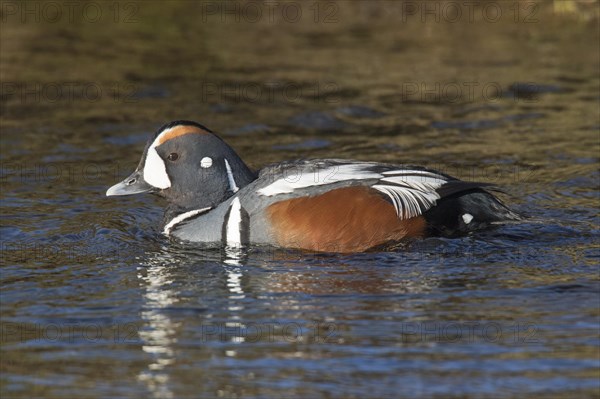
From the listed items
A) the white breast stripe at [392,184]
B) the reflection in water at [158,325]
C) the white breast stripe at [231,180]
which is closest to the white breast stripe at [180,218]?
the white breast stripe at [231,180]

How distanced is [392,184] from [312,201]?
0.66 m

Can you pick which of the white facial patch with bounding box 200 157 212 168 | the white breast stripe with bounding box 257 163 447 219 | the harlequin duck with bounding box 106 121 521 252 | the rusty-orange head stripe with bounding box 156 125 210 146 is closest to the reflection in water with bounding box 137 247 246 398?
the harlequin duck with bounding box 106 121 521 252

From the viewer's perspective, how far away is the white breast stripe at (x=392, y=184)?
870 centimetres

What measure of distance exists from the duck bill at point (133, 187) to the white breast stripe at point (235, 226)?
96cm

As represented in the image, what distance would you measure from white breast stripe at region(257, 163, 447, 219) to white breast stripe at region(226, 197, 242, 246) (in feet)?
0.77

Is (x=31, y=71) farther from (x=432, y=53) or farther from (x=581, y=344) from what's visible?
(x=581, y=344)

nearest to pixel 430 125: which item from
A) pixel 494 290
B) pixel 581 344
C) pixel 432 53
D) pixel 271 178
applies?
pixel 432 53

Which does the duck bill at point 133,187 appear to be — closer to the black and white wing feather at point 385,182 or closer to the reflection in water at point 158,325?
the reflection in water at point 158,325

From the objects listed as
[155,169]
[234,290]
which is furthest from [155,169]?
[234,290]

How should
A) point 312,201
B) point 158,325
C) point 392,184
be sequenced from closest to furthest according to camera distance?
1. point 158,325
2. point 312,201
3. point 392,184

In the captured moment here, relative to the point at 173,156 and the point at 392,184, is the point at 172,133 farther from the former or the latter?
the point at 392,184

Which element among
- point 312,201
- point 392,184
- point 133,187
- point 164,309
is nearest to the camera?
point 164,309

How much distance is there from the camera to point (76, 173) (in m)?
11.3

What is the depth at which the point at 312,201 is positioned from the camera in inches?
339
